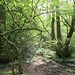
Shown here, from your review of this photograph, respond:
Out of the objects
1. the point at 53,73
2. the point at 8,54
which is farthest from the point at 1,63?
the point at 53,73

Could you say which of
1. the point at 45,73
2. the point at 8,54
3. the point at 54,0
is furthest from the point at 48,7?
the point at 8,54

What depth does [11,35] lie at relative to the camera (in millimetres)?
6789

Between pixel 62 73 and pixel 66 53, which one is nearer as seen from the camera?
pixel 62 73

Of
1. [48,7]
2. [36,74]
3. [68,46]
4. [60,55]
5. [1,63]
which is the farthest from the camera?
[60,55]

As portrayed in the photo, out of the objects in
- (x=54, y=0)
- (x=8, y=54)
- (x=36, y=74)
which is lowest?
(x=36, y=74)

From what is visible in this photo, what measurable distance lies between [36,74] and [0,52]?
3.72 meters

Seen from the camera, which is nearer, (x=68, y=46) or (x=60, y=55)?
(x=68, y=46)

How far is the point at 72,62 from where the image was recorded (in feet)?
24.7

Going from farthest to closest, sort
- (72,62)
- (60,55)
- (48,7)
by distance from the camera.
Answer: (60,55)
(72,62)
(48,7)

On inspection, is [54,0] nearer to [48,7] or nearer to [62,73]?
[48,7]

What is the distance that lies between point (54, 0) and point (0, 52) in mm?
6104

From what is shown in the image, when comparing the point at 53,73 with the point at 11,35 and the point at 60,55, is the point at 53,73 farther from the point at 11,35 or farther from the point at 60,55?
Answer: the point at 11,35

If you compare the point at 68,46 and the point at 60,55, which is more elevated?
the point at 68,46

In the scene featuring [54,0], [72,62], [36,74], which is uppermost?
[54,0]
